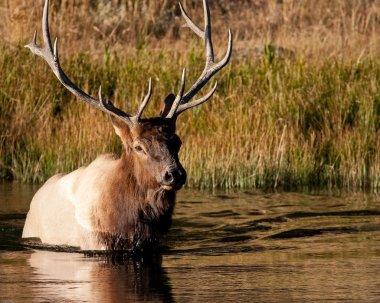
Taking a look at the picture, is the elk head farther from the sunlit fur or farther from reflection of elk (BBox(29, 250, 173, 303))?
reflection of elk (BBox(29, 250, 173, 303))

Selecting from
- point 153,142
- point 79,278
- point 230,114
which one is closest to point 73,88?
point 153,142

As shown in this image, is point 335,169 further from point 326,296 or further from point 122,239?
point 326,296

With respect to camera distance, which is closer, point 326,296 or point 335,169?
point 326,296

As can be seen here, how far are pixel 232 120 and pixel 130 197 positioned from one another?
195 inches

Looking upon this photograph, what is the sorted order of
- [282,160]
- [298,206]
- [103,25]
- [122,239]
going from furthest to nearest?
→ [103,25], [282,160], [298,206], [122,239]

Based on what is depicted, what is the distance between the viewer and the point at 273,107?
1514cm

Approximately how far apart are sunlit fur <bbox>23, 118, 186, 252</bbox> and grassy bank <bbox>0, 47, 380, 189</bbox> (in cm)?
403

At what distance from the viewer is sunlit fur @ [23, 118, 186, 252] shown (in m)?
9.88

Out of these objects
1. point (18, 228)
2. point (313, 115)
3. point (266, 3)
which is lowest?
point (18, 228)

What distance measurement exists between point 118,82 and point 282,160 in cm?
325

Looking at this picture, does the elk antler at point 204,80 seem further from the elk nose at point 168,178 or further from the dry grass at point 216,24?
the dry grass at point 216,24

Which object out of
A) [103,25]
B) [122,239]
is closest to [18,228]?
[122,239]

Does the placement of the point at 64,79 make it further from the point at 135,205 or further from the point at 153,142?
the point at 135,205

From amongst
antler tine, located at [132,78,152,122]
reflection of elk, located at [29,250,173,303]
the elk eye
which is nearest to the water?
reflection of elk, located at [29,250,173,303]
